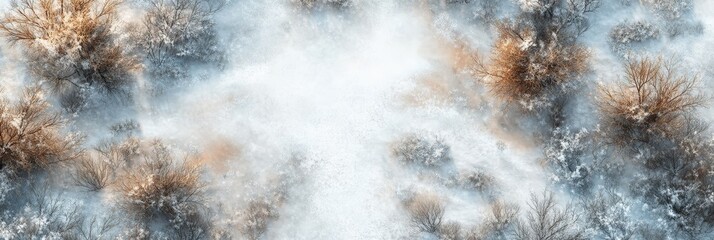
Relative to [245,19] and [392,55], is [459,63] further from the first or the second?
[245,19]

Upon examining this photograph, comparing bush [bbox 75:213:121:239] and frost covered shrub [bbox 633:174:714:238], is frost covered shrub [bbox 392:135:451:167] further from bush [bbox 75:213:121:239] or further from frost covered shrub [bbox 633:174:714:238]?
bush [bbox 75:213:121:239]

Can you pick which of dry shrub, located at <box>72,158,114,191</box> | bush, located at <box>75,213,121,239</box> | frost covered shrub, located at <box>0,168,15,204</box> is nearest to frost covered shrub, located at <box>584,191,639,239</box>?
bush, located at <box>75,213,121,239</box>

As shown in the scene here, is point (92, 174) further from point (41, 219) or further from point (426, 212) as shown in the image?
point (426, 212)

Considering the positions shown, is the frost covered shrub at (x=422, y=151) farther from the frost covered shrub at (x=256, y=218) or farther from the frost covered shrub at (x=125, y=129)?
the frost covered shrub at (x=125, y=129)

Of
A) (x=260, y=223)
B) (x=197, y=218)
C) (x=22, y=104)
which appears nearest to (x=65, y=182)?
(x=22, y=104)

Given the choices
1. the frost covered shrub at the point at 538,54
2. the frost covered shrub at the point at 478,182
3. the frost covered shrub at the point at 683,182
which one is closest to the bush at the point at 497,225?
the frost covered shrub at the point at 478,182

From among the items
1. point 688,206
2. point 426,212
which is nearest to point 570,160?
point 688,206
